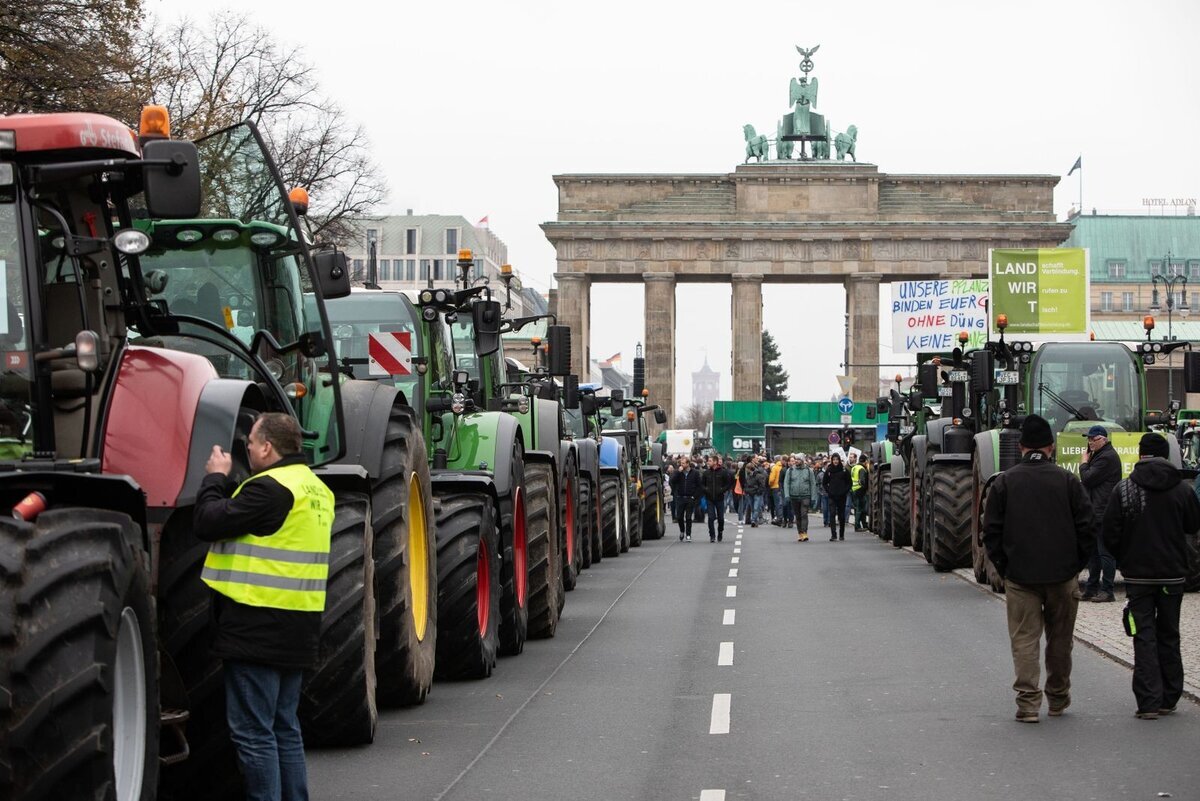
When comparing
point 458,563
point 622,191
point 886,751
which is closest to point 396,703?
point 458,563

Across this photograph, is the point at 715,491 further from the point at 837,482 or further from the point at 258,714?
the point at 258,714

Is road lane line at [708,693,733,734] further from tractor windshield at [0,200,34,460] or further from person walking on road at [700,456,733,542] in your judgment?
person walking on road at [700,456,733,542]

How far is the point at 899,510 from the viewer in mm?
32250

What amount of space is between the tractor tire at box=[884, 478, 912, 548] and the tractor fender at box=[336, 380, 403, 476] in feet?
74.0

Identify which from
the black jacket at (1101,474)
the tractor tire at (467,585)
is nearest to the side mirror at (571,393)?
the black jacket at (1101,474)

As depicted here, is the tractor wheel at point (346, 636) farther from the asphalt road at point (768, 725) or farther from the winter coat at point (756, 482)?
the winter coat at point (756, 482)

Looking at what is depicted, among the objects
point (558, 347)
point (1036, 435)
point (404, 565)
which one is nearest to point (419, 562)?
point (404, 565)

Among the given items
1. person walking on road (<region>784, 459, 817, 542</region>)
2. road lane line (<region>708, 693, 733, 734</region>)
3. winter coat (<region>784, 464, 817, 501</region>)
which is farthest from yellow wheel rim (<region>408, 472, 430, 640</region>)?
winter coat (<region>784, 464, 817, 501</region>)

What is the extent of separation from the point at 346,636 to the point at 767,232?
88.5 m

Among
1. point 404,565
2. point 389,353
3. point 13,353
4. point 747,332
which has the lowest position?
point 404,565

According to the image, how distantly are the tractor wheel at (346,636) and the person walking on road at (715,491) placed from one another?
2865 centimetres

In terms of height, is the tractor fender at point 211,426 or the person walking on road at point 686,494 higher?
the tractor fender at point 211,426

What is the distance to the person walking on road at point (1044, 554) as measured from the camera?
36.5ft

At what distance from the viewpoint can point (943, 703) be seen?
1175 cm
